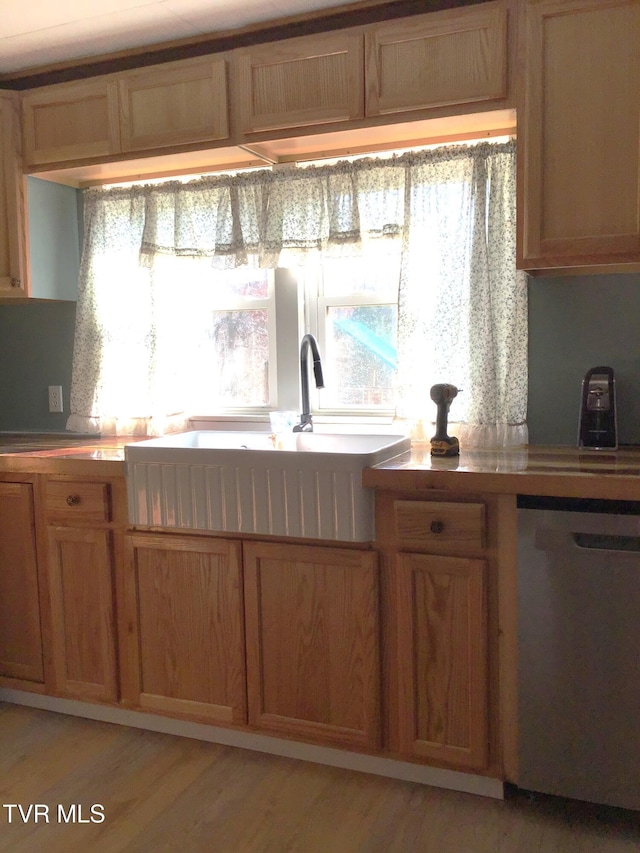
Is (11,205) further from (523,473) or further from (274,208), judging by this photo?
(523,473)

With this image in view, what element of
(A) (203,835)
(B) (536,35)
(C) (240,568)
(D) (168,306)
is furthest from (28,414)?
(B) (536,35)

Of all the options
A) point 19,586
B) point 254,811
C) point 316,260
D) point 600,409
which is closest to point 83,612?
point 19,586

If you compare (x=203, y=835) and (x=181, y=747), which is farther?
(x=181, y=747)

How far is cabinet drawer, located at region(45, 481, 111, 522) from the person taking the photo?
2.43m

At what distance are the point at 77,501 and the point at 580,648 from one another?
5.23ft

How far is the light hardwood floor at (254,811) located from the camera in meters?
1.89

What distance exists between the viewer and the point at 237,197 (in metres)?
2.74

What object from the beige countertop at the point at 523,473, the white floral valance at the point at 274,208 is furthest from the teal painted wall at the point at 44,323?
the beige countertop at the point at 523,473

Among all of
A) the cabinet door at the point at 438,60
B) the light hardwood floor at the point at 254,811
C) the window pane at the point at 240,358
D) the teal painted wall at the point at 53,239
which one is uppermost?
the cabinet door at the point at 438,60

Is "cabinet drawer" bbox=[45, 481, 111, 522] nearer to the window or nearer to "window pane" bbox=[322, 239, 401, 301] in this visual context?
the window

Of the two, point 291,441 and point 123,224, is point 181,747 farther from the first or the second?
point 123,224

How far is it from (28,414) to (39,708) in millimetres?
1256

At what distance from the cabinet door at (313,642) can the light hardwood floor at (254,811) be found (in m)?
0.15

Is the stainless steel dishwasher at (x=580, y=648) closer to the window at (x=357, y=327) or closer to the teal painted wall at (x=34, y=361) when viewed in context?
the window at (x=357, y=327)
